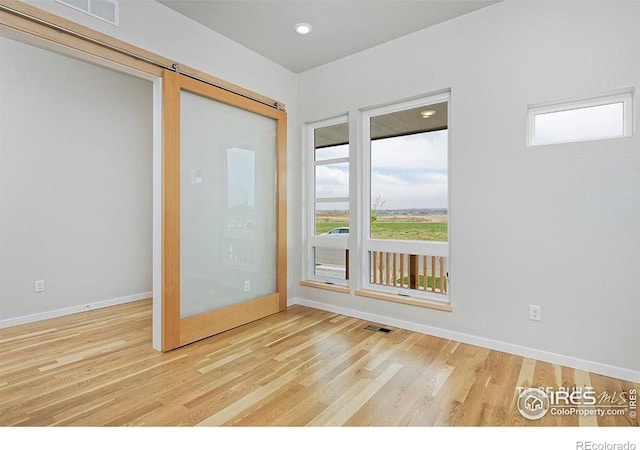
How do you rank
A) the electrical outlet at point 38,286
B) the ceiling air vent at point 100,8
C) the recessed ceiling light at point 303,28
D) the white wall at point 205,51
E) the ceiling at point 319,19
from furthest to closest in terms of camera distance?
1. the electrical outlet at point 38,286
2. the recessed ceiling light at point 303,28
3. the ceiling at point 319,19
4. the white wall at point 205,51
5. the ceiling air vent at point 100,8

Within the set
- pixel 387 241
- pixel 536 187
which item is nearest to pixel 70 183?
pixel 387 241

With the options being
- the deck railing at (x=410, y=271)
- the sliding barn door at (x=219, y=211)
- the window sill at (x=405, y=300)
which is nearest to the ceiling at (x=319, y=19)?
the sliding barn door at (x=219, y=211)

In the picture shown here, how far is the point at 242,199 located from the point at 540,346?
2982mm

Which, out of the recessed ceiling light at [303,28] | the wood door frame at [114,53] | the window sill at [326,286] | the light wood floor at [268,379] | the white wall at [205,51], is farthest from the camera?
the window sill at [326,286]

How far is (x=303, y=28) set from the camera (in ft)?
10.1

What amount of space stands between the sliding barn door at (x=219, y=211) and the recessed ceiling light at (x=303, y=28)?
0.85m

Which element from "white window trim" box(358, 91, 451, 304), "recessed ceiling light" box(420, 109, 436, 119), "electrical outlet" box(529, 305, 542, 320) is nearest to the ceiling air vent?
"white window trim" box(358, 91, 451, 304)

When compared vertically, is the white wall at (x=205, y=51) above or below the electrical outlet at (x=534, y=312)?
above

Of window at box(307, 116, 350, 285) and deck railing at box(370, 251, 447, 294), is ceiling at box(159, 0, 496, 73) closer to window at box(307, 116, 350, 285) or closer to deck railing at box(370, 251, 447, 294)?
window at box(307, 116, 350, 285)

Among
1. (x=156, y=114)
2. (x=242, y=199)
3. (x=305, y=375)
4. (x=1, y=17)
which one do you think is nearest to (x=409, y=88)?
(x=242, y=199)

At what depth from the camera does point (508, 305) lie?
8.82 ft

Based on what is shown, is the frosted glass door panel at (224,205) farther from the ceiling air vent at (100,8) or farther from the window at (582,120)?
the window at (582,120)

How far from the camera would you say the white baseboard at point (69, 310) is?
3310 millimetres

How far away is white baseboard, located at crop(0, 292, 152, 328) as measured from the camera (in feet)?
10.9
